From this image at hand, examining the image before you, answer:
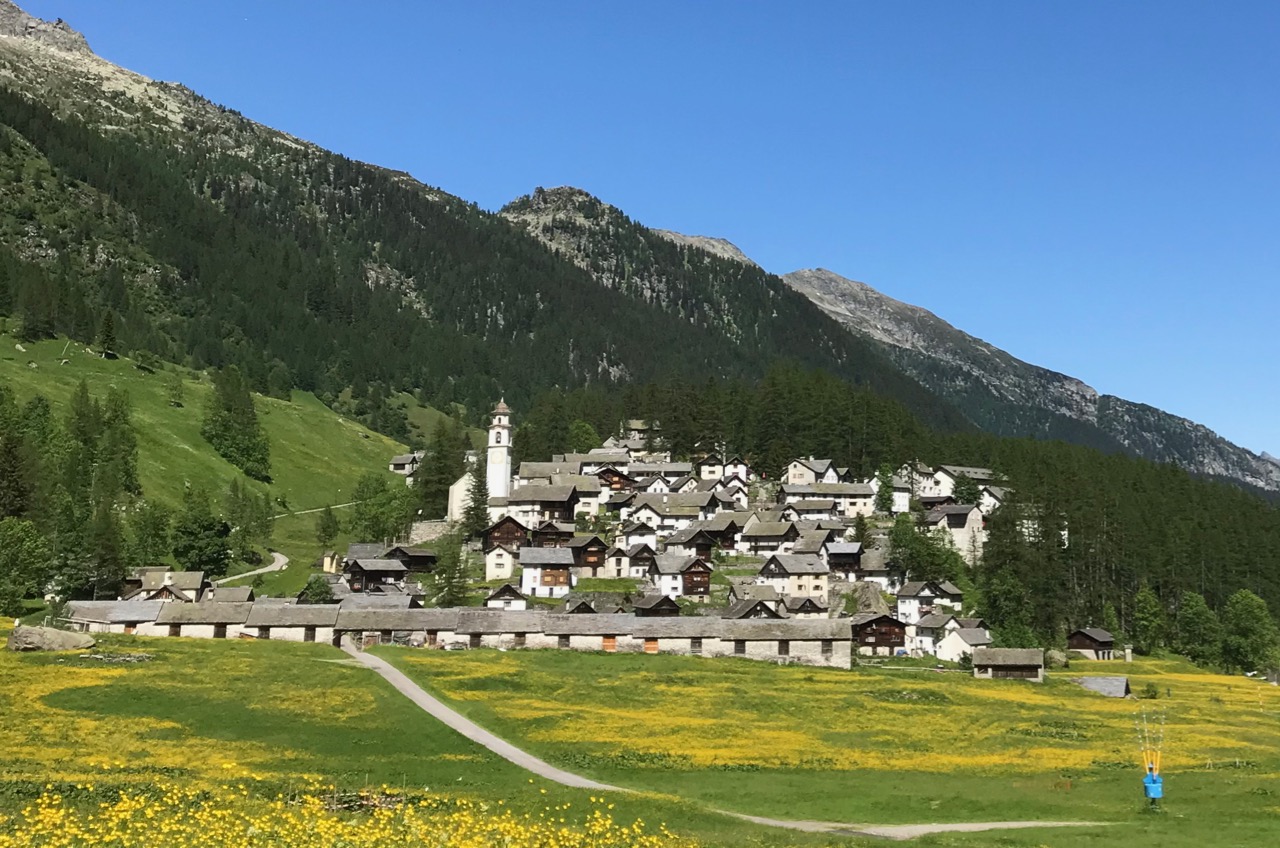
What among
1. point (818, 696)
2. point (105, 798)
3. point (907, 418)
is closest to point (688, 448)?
point (907, 418)

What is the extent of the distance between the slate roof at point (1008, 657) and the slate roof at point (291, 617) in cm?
5889

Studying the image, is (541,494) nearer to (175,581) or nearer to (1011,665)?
(175,581)

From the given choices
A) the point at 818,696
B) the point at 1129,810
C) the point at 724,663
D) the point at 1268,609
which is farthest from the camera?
the point at 1268,609

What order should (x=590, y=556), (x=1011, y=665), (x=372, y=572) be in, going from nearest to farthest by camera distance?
(x=1011, y=665)
(x=372, y=572)
(x=590, y=556)

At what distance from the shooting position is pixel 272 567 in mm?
139500

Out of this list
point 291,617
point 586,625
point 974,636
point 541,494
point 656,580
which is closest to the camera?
point 586,625

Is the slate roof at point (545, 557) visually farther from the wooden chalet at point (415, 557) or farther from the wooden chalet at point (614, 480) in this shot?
the wooden chalet at point (614, 480)

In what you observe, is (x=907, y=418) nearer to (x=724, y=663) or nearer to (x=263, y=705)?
(x=724, y=663)

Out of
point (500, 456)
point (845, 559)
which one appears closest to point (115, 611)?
point (500, 456)

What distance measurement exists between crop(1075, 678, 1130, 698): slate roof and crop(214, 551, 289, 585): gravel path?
96.9 metres

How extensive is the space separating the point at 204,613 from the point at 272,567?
44.7 meters

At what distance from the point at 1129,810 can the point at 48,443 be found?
146873mm

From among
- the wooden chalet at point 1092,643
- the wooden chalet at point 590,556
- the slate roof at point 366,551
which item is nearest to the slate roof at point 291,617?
the slate roof at point 366,551

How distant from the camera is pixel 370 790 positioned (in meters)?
38.6
